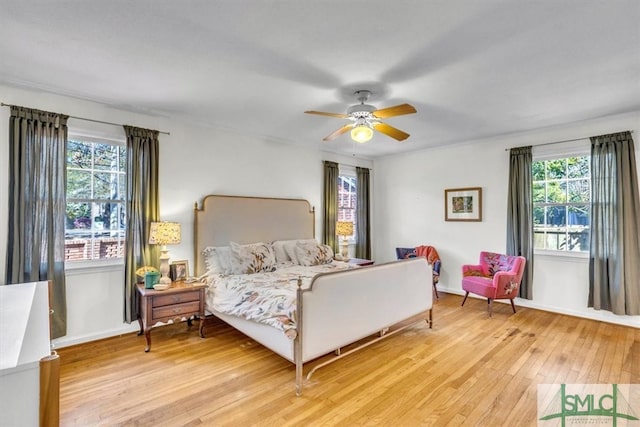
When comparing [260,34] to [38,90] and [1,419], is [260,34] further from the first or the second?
[38,90]

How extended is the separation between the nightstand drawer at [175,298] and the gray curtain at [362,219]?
134 inches

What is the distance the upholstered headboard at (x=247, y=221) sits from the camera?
3984 millimetres

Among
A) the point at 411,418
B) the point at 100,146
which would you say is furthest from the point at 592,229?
the point at 100,146

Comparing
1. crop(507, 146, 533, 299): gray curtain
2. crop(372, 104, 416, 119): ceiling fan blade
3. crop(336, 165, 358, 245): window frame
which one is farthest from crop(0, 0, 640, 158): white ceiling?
crop(336, 165, 358, 245): window frame

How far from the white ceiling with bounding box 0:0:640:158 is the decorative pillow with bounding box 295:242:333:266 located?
1.95m

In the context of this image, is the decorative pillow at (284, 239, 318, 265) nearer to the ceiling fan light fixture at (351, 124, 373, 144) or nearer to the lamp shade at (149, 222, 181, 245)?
the lamp shade at (149, 222, 181, 245)

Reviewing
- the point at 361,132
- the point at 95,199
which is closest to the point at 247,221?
the point at 95,199

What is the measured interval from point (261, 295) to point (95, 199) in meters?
2.18

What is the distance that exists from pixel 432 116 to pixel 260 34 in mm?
2487

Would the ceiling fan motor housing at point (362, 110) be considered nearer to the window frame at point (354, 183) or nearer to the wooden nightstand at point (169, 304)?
the wooden nightstand at point (169, 304)

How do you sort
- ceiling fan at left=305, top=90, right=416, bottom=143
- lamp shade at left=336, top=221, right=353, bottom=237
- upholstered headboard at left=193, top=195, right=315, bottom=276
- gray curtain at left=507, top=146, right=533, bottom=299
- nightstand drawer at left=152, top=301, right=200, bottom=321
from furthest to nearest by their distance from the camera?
lamp shade at left=336, top=221, right=353, bottom=237 → gray curtain at left=507, top=146, right=533, bottom=299 → upholstered headboard at left=193, top=195, right=315, bottom=276 → nightstand drawer at left=152, top=301, right=200, bottom=321 → ceiling fan at left=305, top=90, right=416, bottom=143

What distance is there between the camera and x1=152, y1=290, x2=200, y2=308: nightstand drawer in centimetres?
311

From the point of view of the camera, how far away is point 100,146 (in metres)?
3.44

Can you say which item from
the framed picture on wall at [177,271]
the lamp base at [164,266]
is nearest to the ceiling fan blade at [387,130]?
the lamp base at [164,266]
